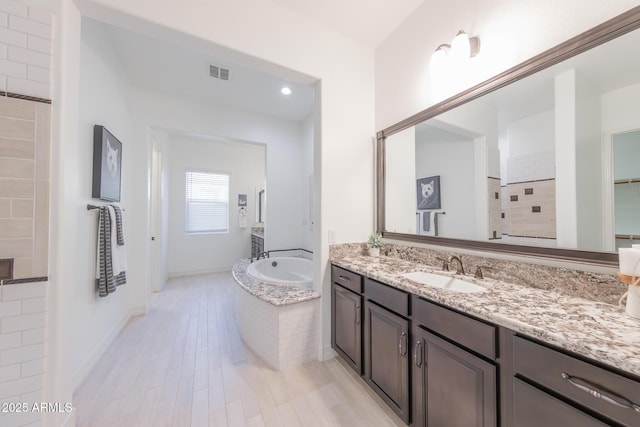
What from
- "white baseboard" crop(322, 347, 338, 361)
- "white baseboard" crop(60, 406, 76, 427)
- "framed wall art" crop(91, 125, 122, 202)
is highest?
"framed wall art" crop(91, 125, 122, 202)

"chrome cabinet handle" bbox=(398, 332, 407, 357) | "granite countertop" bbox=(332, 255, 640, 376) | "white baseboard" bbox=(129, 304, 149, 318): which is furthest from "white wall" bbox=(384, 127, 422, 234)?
"white baseboard" bbox=(129, 304, 149, 318)

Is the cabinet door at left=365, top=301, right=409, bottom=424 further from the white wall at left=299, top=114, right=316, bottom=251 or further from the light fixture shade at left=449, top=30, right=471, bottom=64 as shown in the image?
the white wall at left=299, top=114, right=316, bottom=251

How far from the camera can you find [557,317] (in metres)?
0.85

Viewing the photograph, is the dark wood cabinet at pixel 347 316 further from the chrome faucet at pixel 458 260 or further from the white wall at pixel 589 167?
the white wall at pixel 589 167

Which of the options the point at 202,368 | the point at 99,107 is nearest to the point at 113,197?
the point at 99,107

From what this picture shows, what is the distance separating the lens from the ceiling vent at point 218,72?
2565 mm

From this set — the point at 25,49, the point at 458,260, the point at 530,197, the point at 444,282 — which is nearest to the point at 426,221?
the point at 458,260

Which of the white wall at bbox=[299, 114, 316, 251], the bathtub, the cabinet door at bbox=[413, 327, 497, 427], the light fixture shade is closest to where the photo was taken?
the cabinet door at bbox=[413, 327, 497, 427]

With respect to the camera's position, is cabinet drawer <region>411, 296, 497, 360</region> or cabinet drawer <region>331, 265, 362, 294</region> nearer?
cabinet drawer <region>411, 296, 497, 360</region>

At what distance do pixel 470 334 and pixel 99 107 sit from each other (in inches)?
123

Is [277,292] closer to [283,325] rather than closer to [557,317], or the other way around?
[283,325]

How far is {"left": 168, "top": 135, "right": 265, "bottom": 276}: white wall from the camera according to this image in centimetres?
477

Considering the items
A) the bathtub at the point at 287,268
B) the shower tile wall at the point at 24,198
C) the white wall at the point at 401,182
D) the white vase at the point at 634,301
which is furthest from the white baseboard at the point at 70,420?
the white vase at the point at 634,301

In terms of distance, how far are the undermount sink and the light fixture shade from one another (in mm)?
1397
